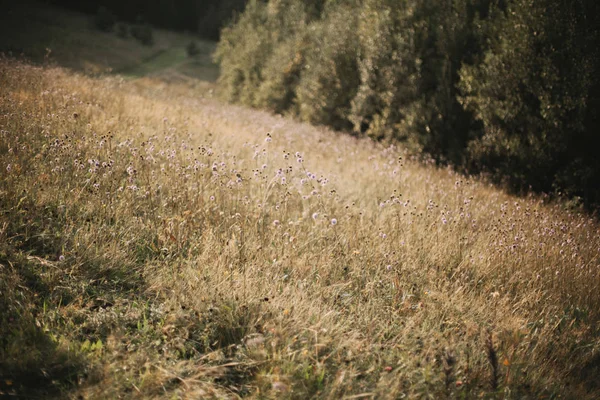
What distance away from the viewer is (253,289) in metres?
2.92

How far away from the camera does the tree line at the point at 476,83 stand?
685cm

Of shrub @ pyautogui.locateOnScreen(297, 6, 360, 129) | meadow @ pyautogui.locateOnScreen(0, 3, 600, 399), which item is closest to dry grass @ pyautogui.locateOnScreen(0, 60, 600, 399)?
meadow @ pyautogui.locateOnScreen(0, 3, 600, 399)

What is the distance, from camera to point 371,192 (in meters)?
6.04

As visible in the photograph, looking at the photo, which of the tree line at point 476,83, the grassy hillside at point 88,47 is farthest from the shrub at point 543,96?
the grassy hillside at point 88,47

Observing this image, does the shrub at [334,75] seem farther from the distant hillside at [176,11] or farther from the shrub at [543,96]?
the distant hillside at [176,11]

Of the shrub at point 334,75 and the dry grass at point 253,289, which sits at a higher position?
the shrub at point 334,75

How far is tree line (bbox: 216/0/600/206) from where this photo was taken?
270 inches

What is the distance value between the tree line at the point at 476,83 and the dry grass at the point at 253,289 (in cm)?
275

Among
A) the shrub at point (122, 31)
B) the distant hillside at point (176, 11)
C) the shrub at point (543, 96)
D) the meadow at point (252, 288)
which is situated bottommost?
the meadow at point (252, 288)

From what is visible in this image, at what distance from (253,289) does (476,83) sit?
25.1ft

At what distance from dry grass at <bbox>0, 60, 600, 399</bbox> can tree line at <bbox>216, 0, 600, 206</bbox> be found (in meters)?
2.75

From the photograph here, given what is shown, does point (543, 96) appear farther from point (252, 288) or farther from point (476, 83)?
point (252, 288)

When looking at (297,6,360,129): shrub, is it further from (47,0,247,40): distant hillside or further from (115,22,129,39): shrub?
(47,0,247,40): distant hillside

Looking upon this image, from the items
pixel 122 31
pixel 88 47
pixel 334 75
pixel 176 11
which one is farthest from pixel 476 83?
pixel 176 11
